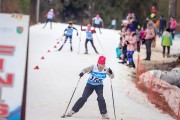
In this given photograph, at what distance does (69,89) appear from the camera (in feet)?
49.3

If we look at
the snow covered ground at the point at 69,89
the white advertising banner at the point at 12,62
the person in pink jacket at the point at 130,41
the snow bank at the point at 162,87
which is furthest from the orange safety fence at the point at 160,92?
the white advertising banner at the point at 12,62

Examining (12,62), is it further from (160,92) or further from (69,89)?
(160,92)

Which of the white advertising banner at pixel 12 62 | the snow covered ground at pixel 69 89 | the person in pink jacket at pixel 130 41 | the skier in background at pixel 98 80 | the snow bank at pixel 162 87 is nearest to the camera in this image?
the white advertising banner at pixel 12 62

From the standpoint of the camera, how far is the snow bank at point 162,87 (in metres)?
13.1

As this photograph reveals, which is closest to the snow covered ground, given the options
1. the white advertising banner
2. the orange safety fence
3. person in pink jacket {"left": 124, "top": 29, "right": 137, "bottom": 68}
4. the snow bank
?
the orange safety fence

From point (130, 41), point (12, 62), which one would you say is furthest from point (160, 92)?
point (12, 62)

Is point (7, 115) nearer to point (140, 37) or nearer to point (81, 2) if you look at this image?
point (140, 37)

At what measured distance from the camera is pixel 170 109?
13578mm

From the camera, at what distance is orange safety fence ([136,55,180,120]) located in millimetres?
13148

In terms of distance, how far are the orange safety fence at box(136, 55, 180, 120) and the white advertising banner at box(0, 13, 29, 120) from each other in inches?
269

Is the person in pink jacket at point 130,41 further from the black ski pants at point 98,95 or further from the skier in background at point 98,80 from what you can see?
the black ski pants at point 98,95

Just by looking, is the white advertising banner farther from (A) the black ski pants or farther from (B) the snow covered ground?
(A) the black ski pants

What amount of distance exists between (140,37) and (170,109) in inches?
380

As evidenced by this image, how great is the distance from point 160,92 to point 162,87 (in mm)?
176
